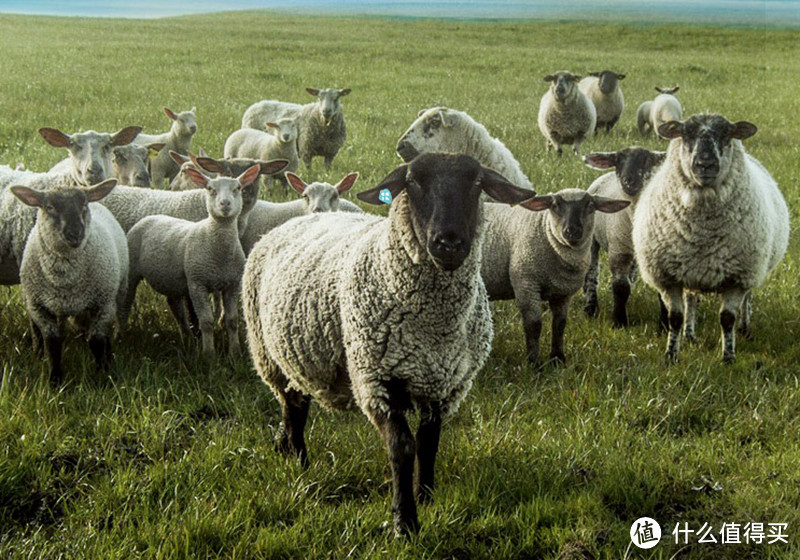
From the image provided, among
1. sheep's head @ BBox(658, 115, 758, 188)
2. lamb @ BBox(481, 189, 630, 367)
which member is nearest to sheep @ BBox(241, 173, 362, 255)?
lamb @ BBox(481, 189, 630, 367)

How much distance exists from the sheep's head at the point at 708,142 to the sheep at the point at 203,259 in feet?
10.7

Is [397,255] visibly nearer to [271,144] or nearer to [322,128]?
[271,144]

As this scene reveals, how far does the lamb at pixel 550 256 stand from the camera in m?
6.15

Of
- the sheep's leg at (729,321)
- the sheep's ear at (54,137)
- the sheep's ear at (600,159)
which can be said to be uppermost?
the sheep's ear at (54,137)

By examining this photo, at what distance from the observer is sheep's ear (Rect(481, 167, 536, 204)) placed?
382 centimetres

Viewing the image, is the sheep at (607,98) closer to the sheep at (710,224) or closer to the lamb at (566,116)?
the lamb at (566,116)

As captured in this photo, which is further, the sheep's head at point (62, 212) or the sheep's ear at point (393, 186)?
the sheep's head at point (62, 212)

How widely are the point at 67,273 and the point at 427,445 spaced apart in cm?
297

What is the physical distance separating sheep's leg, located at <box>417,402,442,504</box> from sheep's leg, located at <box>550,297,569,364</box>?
234 centimetres

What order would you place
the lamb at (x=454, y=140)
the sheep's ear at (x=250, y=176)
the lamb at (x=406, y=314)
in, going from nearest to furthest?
the lamb at (x=406, y=314)
the sheep's ear at (x=250, y=176)
the lamb at (x=454, y=140)

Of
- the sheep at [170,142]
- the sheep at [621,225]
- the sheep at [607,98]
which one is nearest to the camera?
the sheep at [621,225]

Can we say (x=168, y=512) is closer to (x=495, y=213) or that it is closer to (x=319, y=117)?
(x=495, y=213)

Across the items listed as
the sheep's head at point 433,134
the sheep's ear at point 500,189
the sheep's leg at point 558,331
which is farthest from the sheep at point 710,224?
the sheep's head at point 433,134

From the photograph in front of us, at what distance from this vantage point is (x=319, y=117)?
12.8 metres
